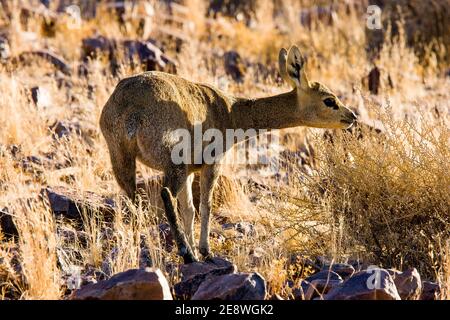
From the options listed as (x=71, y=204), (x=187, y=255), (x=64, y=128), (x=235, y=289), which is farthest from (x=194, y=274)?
(x=64, y=128)

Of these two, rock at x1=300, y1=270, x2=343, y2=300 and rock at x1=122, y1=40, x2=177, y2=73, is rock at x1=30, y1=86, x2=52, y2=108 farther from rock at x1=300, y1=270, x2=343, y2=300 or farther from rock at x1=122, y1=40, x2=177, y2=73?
rock at x1=300, y1=270, x2=343, y2=300

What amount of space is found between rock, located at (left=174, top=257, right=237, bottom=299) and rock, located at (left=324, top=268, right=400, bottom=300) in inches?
35.9

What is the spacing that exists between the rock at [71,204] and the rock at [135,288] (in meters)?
2.59

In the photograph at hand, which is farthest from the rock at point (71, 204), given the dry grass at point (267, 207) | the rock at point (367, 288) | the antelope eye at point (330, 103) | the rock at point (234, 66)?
the rock at point (234, 66)

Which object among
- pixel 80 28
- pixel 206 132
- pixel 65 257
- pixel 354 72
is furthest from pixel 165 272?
pixel 80 28

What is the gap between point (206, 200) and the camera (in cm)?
851

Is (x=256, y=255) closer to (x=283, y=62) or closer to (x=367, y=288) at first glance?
(x=367, y=288)

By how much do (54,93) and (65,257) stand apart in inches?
234

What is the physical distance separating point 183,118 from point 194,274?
153 cm

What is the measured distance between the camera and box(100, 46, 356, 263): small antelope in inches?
300

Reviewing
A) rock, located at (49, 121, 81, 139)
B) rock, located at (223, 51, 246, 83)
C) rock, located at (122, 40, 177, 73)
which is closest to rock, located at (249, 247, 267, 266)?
rock, located at (49, 121, 81, 139)

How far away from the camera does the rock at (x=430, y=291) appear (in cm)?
682

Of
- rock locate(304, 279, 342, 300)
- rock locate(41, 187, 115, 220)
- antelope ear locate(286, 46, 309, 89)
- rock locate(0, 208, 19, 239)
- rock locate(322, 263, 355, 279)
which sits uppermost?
antelope ear locate(286, 46, 309, 89)

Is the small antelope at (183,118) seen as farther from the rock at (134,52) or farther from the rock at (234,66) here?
the rock at (234,66)
